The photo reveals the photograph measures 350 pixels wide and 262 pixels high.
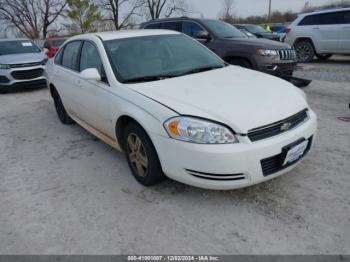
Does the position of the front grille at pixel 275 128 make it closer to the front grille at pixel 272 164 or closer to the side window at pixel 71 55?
the front grille at pixel 272 164

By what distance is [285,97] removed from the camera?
2.97 metres

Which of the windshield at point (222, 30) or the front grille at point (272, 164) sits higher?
the windshield at point (222, 30)

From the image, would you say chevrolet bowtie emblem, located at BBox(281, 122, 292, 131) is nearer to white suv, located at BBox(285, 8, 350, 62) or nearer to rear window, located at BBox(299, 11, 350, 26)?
white suv, located at BBox(285, 8, 350, 62)

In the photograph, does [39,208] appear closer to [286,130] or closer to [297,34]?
[286,130]

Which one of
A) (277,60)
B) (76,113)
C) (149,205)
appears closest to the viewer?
(149,205)

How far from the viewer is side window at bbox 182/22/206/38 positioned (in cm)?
785

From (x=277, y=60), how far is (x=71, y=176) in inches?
201

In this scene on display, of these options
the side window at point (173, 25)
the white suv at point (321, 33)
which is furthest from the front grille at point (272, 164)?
the white suv at point (321, 33)

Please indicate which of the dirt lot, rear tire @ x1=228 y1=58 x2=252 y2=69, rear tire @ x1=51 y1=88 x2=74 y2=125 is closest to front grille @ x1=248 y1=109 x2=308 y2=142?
the dirt lot

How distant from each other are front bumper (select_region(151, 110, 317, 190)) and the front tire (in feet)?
0.61

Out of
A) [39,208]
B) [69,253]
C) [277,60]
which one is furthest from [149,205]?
[277,60]

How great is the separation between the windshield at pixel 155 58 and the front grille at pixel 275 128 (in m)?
1.33

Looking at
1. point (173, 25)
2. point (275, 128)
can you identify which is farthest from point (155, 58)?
point (173, 25)

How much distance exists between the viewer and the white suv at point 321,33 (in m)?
10.1
